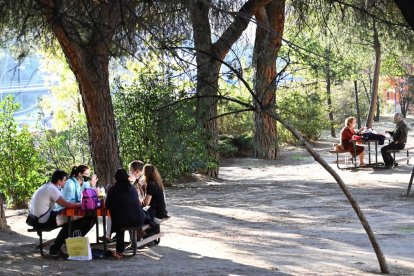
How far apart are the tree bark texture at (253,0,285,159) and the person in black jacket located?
203 cm

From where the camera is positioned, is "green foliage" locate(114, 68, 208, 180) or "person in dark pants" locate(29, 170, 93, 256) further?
"green foliage" locate(114, 68, 208, 180)

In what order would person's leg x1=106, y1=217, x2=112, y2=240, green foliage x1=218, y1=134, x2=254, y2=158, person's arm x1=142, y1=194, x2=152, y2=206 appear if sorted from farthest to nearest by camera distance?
1. green foliage x1=218, y1=134, x2=254, y2=158
2. person's arm x1=142, y1=194, x2=152, y2=206
3. person's leg x1=106, y1=217, x2=112, y2=240

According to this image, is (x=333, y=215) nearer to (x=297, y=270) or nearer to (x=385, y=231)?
(x=385, y=231)

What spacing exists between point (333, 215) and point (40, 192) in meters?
5.70

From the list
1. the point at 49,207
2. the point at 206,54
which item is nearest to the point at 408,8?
the point at 206,54

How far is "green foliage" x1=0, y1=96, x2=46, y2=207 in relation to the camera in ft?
53.5

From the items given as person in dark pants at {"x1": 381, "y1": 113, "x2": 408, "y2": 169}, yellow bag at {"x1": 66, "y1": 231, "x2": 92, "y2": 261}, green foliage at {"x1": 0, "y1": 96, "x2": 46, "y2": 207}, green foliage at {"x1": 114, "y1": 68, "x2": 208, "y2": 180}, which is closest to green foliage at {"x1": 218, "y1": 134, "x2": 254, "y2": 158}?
person in dark pants at {"x1": 381, "y1": 113, "x2": 408, "y2": 169}

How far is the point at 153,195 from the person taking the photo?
10.9 meters

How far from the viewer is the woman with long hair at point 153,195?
10883 millimetres

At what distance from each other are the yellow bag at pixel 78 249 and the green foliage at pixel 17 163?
22.8ft

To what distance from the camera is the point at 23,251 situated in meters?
10.6

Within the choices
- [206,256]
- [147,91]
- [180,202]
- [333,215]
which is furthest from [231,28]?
[147,91]

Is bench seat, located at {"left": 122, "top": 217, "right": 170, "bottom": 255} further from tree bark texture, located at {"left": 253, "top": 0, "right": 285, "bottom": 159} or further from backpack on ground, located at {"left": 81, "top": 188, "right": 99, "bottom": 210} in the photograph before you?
tree bark texture, located at {"left": 253, "top": 0, "right": 285, "bottom": 159}

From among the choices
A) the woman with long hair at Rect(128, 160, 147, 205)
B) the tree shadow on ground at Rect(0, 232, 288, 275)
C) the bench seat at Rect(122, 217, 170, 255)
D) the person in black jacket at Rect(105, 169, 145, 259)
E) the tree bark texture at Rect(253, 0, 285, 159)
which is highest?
the tree bark texture at Rect(253, 0, 285, 159)
